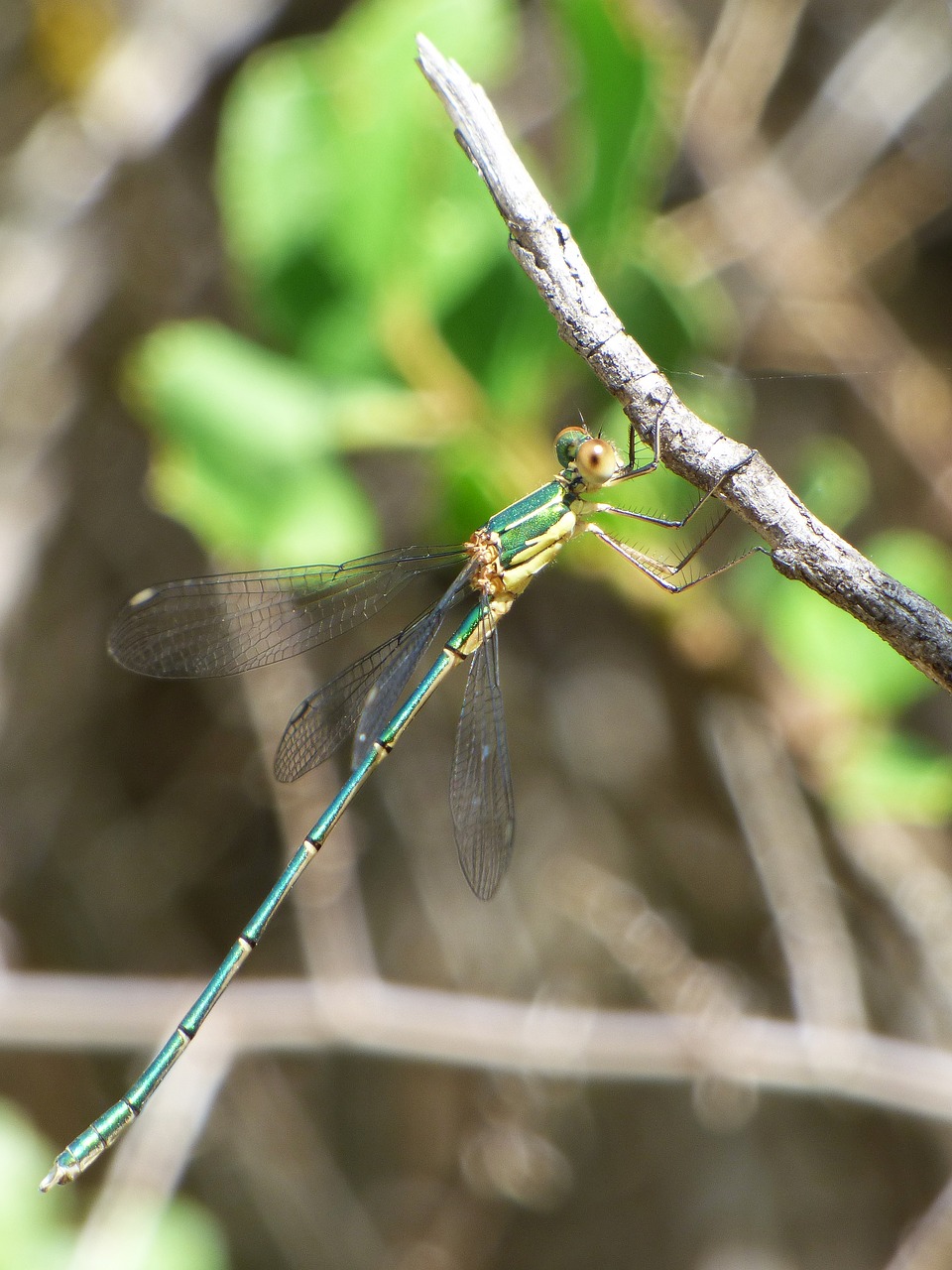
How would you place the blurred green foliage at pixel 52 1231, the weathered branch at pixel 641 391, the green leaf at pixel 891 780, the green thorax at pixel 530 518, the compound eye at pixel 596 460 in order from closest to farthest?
1. the weathered branch at pixel 641 391
2. the compound eye at pixel 596 460
3. the green thorax at pixel 530 518
4. the green leaf at pixel 891 780
5. the blurred green foliage at pixel 52 1231

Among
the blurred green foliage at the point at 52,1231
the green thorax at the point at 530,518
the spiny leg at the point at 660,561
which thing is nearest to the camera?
the spiny leg at the point at 660,561

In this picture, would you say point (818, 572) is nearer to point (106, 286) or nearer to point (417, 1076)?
point (106, 286)

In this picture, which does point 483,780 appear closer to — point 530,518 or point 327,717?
point 327,717

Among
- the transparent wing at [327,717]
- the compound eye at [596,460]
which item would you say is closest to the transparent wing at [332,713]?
the transparent wing at [327,717]

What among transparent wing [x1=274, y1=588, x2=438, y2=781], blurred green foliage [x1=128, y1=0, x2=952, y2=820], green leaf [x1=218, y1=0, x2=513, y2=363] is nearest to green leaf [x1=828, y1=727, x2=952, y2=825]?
blurred green foliage [x1=128, y1=0, x2=952, y2=820]

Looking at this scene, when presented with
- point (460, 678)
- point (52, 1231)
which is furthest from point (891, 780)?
point (52, 1231)

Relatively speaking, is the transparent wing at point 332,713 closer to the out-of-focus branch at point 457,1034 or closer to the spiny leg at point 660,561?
the out-of-focus branch at point 457,1034
